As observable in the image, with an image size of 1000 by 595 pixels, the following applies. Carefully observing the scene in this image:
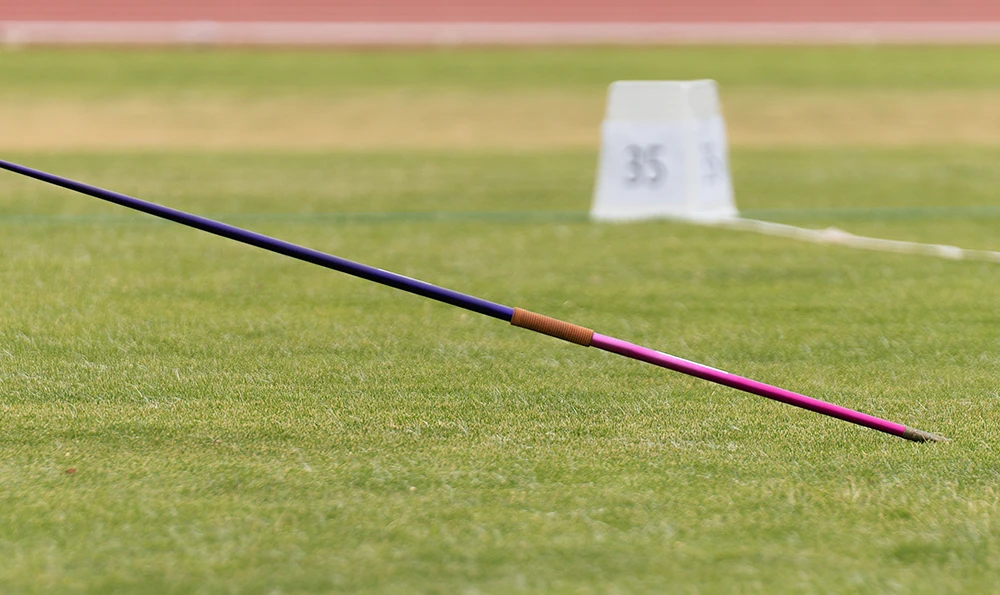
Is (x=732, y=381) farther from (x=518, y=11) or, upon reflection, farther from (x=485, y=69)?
(x=518, y=11)

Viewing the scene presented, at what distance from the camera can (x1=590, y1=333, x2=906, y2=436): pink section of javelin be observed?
406 cm

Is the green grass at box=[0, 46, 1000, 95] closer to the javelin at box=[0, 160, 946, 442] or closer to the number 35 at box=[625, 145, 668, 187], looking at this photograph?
the number 35 at box=[625, 145, 668, 187]

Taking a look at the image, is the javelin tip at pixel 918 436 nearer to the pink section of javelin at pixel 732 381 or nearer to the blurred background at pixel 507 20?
the pink section of javelin at pixel 732 381

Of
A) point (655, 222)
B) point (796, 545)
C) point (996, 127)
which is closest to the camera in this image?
point (796, 545)

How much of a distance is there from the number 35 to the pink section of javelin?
5335mm

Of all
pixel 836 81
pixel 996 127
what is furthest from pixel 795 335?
pixel 836 81

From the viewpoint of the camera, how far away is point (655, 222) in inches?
360

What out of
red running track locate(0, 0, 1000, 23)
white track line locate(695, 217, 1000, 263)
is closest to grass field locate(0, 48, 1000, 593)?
white track line locate(695, 217, 1000, 263)

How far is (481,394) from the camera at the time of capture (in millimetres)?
4758

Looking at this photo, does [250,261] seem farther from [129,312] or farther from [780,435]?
[780,435]

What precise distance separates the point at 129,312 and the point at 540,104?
12742mm

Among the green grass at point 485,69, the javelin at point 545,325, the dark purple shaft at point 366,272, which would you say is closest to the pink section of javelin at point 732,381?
the javelin at point 545,325

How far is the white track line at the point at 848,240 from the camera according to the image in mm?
7875

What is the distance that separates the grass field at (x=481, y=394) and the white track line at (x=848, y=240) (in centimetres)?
26
